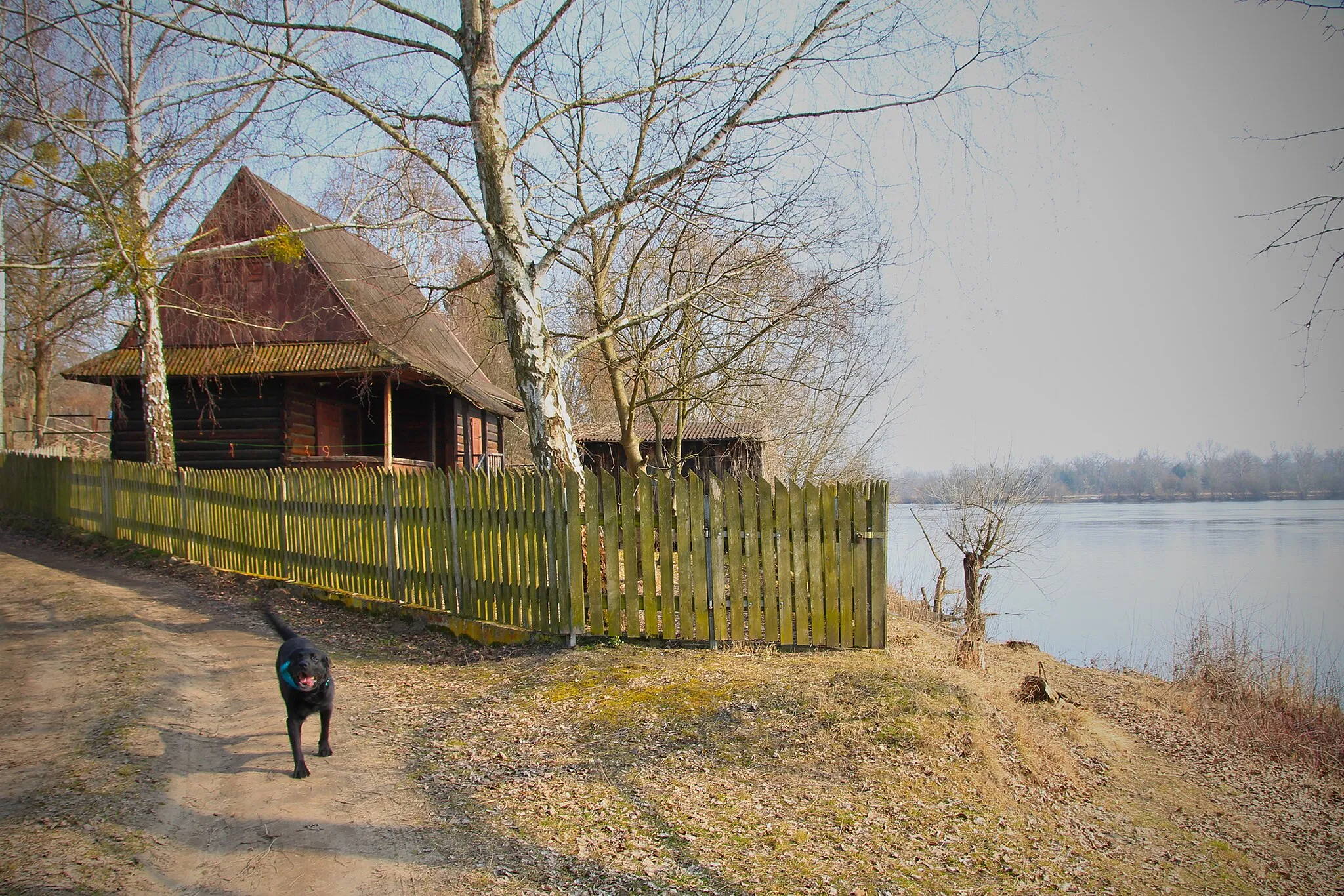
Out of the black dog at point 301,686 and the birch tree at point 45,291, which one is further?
the birch tree at point 45,291

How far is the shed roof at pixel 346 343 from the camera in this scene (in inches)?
679

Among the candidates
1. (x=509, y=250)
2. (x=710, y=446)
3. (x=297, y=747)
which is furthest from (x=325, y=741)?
(x=710, y=446)

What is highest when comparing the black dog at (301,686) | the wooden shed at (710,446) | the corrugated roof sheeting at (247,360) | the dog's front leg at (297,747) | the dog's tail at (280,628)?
the corrugated roof sheeting at (247,360)

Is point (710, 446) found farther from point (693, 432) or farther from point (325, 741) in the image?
point (325, 741)

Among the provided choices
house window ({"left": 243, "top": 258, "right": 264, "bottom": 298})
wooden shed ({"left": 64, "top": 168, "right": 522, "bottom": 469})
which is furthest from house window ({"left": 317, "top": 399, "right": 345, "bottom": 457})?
house window ({"left": 243, "top": 258, "right": 264, "bottom": 298})

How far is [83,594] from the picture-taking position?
10.4m

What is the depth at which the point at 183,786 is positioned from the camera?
14.8 ft

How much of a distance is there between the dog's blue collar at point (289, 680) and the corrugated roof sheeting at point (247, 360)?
1262 centimetres

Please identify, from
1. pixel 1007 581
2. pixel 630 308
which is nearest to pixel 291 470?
pixel 630 308

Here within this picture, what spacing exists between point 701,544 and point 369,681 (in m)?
3.35

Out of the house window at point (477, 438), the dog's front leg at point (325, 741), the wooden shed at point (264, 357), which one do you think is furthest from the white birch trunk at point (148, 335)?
the dog's front leg at point (325, 741)

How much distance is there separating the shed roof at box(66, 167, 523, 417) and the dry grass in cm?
1294

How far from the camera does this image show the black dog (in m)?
4.57

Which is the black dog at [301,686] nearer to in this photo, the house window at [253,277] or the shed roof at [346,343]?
the shed roof at [346,343]
